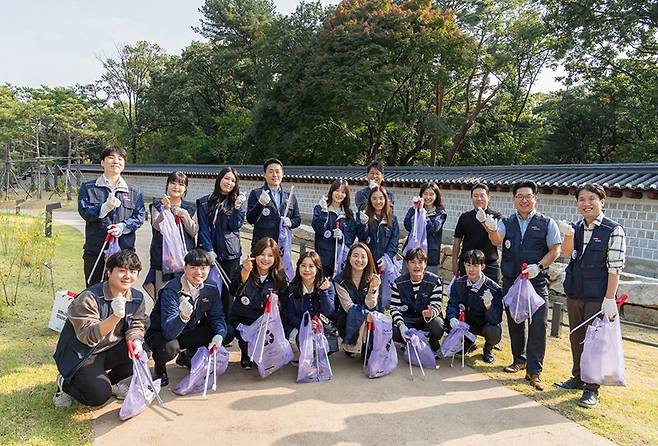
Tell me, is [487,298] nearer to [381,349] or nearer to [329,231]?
[381,349]

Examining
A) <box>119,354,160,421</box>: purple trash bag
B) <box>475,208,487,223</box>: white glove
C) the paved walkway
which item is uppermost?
<box>475,208,487,223</box>: white glove

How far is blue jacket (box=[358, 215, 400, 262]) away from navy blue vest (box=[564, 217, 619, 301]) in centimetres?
195

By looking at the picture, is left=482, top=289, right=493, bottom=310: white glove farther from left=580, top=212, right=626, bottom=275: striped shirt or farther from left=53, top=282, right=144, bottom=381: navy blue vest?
left=53, top=282, right=144, bottom=381: navy blue vest

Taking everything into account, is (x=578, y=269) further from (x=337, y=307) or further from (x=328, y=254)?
(x=328, y=254)

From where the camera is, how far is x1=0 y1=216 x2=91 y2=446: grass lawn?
3.11m

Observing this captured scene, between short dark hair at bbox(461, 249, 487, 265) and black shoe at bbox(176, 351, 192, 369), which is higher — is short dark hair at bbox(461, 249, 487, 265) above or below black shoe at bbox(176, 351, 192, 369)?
above

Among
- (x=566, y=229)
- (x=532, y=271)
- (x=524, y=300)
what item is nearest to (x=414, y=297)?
(x=524, y=300)

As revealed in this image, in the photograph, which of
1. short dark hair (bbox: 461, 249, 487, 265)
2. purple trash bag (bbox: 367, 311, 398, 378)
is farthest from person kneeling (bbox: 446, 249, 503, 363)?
purple trash bag (bbox: 367, 311, 398, 378)

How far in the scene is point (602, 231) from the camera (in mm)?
3799

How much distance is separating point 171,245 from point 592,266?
372cm

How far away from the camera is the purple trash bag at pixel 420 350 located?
4.42 m

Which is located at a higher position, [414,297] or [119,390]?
[414,297]

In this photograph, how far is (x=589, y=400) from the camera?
3.79 metres

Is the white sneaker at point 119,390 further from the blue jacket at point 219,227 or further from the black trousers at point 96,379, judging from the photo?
the blue jacket at point 219,227
